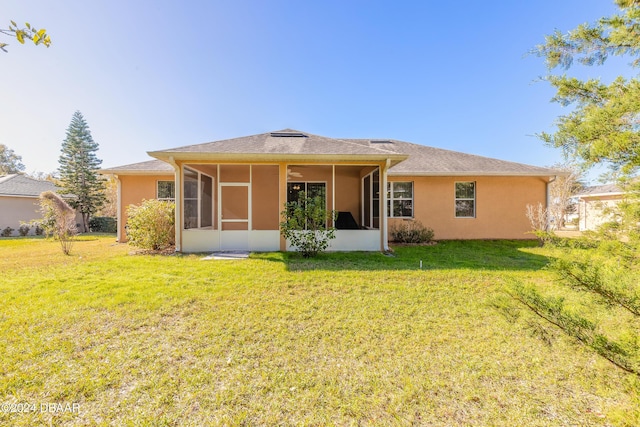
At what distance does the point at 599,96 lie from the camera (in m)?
1.95

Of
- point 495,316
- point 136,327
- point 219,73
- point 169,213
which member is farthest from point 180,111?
point 495,316

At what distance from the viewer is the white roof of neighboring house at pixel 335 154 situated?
7855mm

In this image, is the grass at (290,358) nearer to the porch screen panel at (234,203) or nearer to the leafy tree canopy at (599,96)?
the leafy tree canopy at (599,96)

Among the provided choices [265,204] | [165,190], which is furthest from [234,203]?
[165,190]

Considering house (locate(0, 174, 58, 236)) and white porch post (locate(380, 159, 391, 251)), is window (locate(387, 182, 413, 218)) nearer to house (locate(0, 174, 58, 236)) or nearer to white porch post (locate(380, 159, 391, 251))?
white porch post (locate(380, 159, 391, 251))

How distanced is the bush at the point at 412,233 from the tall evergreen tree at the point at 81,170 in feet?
72.1

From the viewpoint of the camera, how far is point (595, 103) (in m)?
1.97

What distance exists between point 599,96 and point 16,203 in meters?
25.7

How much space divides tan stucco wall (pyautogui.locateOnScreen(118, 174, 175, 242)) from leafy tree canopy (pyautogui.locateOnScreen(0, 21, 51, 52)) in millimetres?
10365

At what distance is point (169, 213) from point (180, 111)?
23.4 feet

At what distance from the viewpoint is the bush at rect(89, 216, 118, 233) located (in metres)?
17.6

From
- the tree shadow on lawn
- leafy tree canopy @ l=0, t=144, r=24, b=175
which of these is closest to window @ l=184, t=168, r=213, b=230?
the tree shadow on lawn

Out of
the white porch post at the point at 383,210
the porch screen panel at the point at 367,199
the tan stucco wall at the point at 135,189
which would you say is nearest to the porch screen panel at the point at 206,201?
the tan stucco wall at the point at 135,189

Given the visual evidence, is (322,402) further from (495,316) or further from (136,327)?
(495,316)
